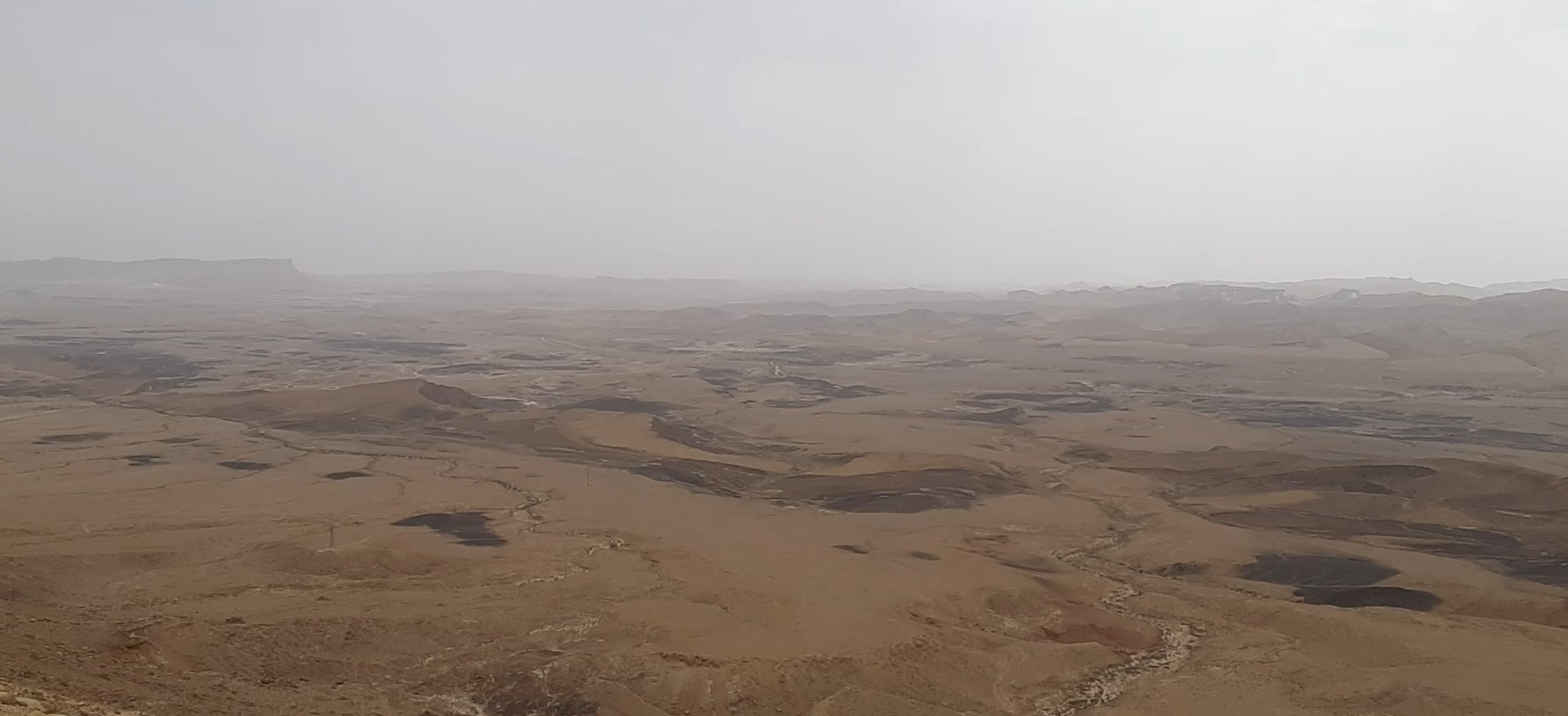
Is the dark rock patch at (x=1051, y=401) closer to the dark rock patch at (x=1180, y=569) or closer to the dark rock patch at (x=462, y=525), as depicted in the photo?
the dark rock patch at (x=1180, y=569)

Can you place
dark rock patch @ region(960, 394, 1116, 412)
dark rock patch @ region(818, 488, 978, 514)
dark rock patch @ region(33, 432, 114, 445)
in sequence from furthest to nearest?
dark rock patch @ region(960, 394, 1116, 412) < dark rock patch @ region(33, 432, 114, 445) < dark rock patch @ region(818, 488, 978, 514)

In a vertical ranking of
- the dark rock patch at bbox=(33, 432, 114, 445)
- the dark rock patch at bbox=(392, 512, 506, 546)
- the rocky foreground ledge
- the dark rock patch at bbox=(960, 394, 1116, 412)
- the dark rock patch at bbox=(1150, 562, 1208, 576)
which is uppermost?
the rocky foreground ledge

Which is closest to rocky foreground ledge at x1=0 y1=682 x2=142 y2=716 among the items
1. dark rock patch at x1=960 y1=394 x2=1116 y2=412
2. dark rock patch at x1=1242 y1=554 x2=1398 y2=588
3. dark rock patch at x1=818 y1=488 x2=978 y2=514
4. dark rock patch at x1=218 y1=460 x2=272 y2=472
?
dark rock patch at x1=818 y1=488 x2=978 y2=514

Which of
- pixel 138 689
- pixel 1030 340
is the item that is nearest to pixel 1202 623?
pixel 138 689

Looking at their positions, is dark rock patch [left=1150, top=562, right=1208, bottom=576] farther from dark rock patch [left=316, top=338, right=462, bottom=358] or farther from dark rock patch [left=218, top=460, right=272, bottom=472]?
dark rock patch [left=316, top=338, right=462, bottom=358]

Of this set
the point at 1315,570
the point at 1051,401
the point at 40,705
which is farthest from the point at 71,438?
the point at 1051,401

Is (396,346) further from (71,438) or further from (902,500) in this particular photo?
(902,500)

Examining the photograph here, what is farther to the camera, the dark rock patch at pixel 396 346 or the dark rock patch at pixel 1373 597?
the dark rock patch at pixel 396 346

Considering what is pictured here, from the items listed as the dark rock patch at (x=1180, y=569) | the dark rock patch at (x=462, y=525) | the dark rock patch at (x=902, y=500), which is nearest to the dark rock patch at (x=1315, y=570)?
the dark rock patch at (x=1180, y=569)
